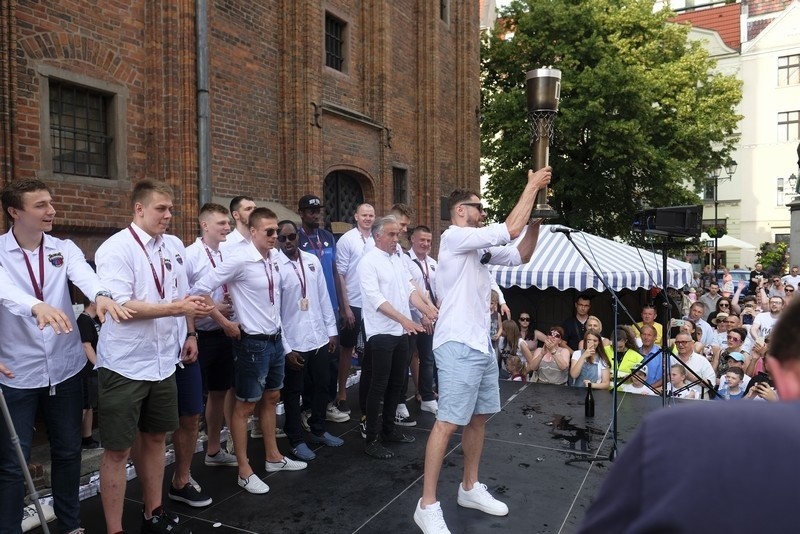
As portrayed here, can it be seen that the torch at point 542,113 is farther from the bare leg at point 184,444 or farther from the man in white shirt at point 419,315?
the man in white shirt at point 419,315

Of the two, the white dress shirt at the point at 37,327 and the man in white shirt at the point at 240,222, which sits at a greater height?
the man in white shirt at the point at 240,222

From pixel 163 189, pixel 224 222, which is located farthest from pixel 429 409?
pixel 163 189

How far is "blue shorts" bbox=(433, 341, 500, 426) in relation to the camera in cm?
382

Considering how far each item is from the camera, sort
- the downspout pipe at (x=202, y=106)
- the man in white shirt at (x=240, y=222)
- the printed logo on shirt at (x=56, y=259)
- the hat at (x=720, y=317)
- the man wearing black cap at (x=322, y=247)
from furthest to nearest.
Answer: the hat at (x=720, y=317) < the downspout pipe at (x=202, y=106) < the man wearing black cap at (x=322, y=247) < the man in white shirt at (x=240, y=222) < the printed logo on shirt at (x=56, y=259)

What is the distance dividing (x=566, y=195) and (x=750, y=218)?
24.6 m

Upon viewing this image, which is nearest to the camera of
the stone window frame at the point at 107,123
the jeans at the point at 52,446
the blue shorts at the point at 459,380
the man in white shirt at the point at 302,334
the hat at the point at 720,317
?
the jeans at the point at 52,446

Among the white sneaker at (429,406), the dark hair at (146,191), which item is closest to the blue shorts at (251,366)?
the dark hair at (146,191)

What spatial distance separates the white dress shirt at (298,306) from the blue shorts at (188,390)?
42.6 inches

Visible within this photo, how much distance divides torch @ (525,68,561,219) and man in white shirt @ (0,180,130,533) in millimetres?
2567

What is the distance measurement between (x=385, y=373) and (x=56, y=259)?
109 inches

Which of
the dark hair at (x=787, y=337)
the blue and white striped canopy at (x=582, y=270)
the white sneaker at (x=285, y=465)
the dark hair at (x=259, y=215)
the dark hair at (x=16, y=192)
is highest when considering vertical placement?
the dark hair at (x=16, y=192)

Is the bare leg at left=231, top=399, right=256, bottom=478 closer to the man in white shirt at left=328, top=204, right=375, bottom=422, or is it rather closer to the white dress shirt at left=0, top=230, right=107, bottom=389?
the white dress shirt at left=0, top=230, right=107, bottom=389

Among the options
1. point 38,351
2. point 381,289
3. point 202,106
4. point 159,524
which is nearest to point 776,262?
point 202,106

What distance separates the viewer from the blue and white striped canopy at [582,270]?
10.9 m
